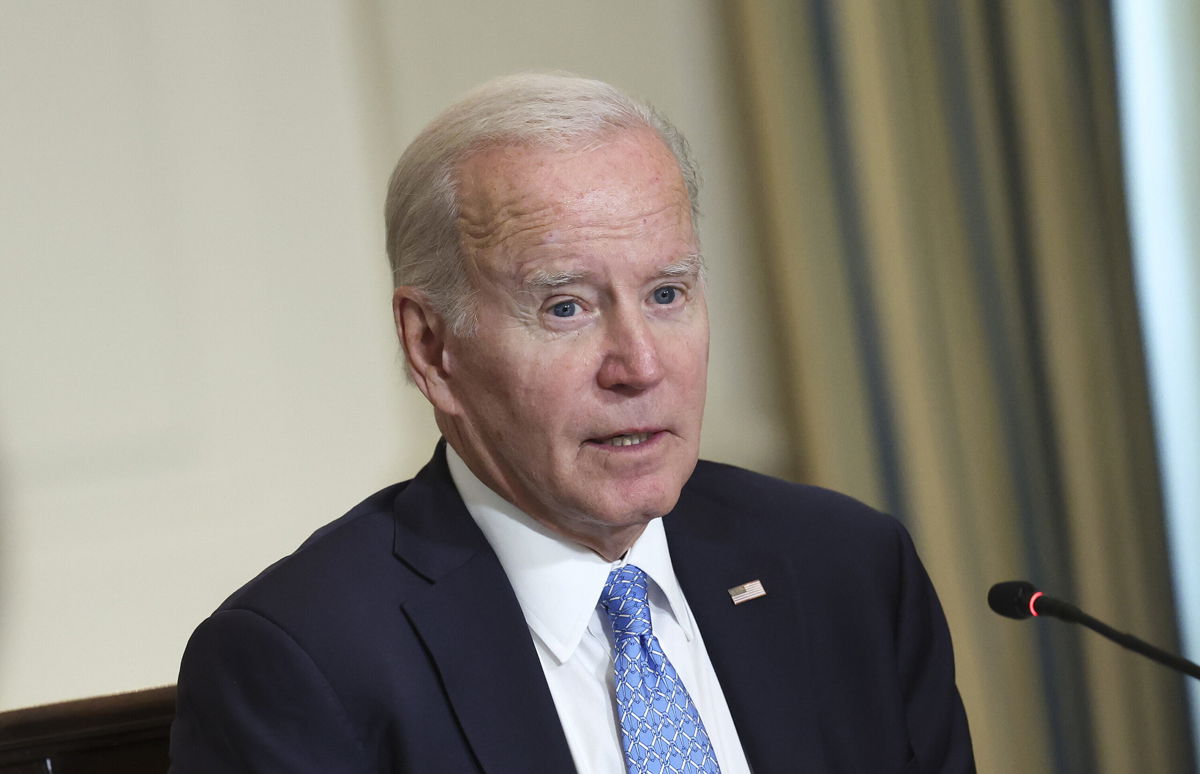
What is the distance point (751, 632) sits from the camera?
170cm

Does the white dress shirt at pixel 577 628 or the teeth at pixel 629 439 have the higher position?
the teeth at pixel 629 439

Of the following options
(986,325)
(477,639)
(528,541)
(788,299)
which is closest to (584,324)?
(528,541)

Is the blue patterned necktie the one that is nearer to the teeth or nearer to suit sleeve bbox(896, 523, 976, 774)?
the teeth

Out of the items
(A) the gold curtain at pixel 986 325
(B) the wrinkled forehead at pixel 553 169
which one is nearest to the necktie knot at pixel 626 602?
(B) the wrinkled forehead at pixel 553 169

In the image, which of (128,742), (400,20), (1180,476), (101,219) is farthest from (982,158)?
(128,742)

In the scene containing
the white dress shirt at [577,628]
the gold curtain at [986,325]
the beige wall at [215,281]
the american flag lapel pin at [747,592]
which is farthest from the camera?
the gold curtain at [986,325]

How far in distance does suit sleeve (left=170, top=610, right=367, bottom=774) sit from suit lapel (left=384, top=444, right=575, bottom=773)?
138 millimetres

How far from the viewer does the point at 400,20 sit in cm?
292

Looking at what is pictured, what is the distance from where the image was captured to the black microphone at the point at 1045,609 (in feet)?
4.32

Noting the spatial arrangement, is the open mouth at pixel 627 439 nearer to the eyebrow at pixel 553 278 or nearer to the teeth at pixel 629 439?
the teeth at pixel 629 439

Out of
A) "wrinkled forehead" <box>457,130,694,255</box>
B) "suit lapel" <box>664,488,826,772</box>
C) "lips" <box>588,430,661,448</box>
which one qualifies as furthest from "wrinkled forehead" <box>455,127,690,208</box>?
"suit lapel" <box>664,488,826,772</box>

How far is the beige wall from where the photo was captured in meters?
2.61

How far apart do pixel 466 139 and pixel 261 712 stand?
2.29ft

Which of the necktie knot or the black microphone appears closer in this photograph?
the black microphone
